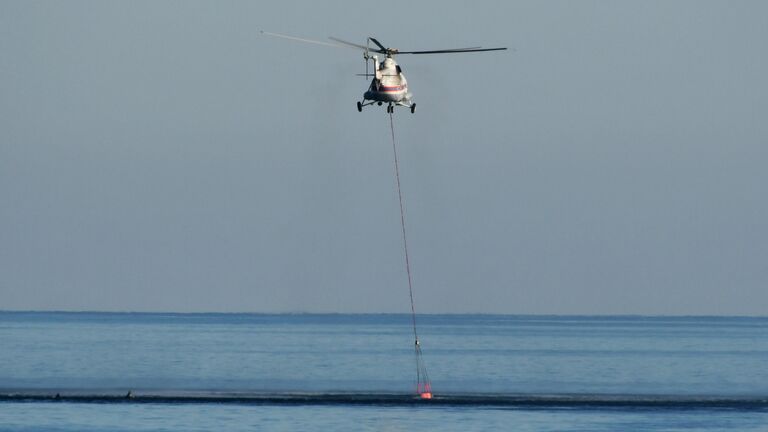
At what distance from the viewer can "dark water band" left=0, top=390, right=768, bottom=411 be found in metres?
83.5

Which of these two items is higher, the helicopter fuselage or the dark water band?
the helicopter fuselage

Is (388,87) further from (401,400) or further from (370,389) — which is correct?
(370,389)

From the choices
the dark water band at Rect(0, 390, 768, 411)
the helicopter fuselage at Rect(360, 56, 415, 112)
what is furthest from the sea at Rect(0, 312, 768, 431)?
the helicopter fuselage at Rect(360, 56, 415, 112)

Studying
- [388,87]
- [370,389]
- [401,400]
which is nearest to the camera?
[388,87]

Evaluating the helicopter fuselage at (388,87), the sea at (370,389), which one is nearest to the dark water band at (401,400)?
the sea at (370,389)

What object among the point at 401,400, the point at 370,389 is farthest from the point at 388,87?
the point at 370,389

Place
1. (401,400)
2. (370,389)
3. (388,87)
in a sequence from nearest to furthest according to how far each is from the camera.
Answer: (388,87) < (401,400) < (370,389)

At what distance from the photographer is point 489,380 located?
11525cm

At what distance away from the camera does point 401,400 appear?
278ft

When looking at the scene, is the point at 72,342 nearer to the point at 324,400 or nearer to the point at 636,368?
the point at 636,368

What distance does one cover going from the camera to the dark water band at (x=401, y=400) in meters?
83.5

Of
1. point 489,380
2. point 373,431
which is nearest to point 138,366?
point 489,380

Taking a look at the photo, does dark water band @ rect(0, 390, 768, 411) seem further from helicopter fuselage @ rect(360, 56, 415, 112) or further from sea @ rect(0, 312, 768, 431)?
helicopter fuselage @ rect(360, 56, 415, 112)

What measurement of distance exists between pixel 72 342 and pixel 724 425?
136 meters
